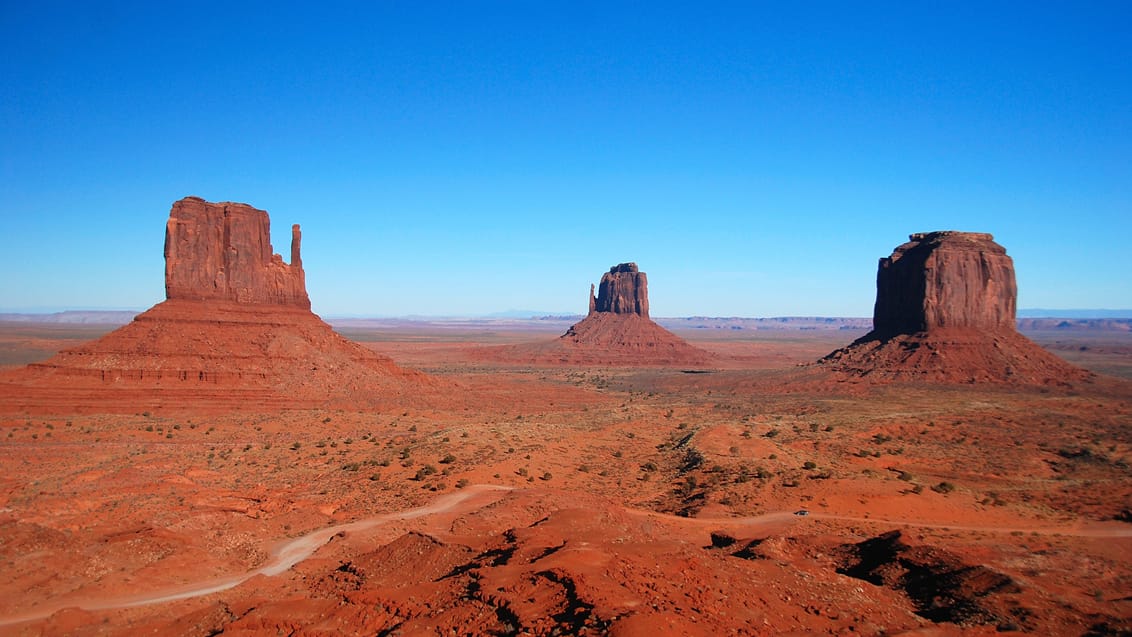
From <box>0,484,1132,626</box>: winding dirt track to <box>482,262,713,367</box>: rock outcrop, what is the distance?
3486 inches

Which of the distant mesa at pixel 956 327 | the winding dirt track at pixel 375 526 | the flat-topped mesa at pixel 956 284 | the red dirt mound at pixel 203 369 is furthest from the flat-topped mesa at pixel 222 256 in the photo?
the flat-topped mesa at pixel 956 284

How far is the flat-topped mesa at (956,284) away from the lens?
231ft

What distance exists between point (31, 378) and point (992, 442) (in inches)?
2436

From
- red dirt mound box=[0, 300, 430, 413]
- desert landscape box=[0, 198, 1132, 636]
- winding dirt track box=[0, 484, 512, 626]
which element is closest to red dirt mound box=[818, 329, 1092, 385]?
desert landscape box=[0, 198, 1132, 636]

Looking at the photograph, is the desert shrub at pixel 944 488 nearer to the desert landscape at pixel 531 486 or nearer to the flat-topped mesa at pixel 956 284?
the desert landscape at pixel 531 486

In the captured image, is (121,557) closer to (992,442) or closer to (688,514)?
(688,514)

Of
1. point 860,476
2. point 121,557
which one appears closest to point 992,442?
point 860,476

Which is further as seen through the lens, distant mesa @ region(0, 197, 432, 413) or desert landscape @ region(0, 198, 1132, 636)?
distant mesa @ region(0, 197, 432, 413)

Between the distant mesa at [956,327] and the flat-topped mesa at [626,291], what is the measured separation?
2332 inches

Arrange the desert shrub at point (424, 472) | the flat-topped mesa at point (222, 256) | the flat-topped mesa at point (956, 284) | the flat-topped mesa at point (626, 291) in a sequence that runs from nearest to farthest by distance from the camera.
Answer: the desert shrub at point (424, 472) → the flat-topped mesa at point (222, 256) → the flat-topped mesa at point (956, 284) → the flat-topped mesa at point (626, 291)

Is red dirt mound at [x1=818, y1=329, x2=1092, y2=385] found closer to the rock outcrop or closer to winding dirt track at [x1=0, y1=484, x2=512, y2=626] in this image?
the rock outcrop

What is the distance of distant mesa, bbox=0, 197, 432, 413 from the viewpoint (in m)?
44.9

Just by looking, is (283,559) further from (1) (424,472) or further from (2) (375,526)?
(1) (424,472)

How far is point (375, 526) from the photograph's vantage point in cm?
2227
